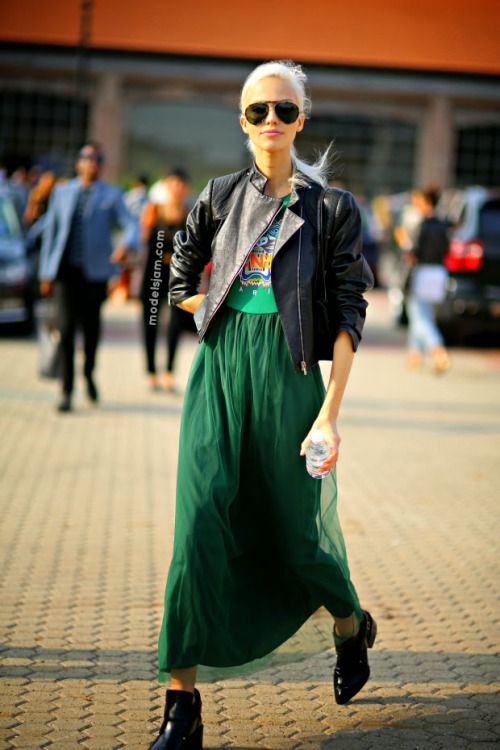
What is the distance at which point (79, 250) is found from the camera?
1026cm

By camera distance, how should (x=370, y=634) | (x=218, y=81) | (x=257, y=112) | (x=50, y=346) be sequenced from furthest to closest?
(x=218, y=81) → (x=50, y=346) → (x=370, y=634) → (x=257, y=112)

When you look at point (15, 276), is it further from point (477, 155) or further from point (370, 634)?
point (477, 155)

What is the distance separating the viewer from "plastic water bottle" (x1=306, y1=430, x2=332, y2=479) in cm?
384

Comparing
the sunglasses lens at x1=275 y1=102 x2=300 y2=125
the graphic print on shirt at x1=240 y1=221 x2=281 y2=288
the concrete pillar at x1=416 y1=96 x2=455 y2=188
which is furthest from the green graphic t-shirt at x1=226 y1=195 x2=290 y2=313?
the concrete pillar at x1=416 y1=96 x2=455 y2=188

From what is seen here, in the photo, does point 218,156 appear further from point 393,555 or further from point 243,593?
point 243,593

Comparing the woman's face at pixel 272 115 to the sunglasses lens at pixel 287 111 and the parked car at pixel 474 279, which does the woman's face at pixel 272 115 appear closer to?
the sunglasses lens at pixel 287 111

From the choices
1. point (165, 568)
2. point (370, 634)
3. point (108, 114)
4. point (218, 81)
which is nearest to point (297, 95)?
point (370, 634)

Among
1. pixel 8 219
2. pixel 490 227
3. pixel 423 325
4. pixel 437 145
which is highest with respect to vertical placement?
pixel 437 145

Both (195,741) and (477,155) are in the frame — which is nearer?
(195,741)

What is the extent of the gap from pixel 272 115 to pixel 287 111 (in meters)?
0.05

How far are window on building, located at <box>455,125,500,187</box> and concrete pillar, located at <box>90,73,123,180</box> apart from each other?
9.41m

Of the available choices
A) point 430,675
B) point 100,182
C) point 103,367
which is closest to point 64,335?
point 100,182

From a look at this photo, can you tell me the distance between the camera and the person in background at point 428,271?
549 inches

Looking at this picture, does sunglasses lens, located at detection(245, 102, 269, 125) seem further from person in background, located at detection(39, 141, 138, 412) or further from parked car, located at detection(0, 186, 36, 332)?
parked car, located at detection(0, 186, 36, 332)
